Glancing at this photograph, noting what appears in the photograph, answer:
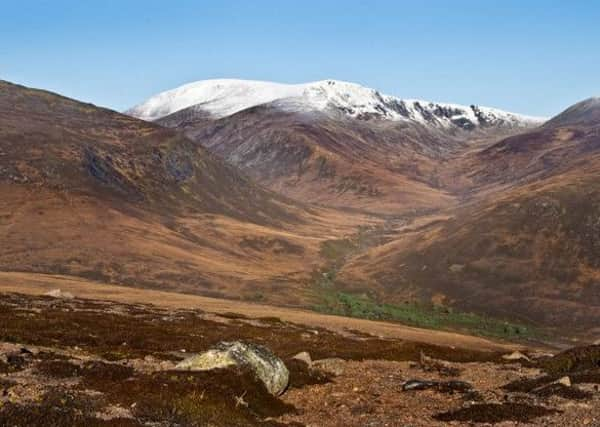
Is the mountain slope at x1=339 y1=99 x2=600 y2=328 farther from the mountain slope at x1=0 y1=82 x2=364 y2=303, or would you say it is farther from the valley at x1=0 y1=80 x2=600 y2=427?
the mountain slope at x1=0 y1=82 x2=364 y2=303

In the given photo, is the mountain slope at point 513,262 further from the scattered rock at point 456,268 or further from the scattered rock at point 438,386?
the scattered rock at point 438,386

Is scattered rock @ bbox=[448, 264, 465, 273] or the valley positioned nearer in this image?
the valley

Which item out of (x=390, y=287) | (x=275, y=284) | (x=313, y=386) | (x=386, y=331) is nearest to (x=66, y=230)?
(x=275, y=284)

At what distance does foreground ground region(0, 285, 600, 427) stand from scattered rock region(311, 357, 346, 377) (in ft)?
0.71

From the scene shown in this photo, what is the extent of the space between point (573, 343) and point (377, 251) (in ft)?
274

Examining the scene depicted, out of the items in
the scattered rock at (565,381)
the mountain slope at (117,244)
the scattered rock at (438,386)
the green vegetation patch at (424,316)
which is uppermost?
the scattered rock at (565,381)

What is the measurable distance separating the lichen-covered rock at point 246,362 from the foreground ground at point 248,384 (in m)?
0.78

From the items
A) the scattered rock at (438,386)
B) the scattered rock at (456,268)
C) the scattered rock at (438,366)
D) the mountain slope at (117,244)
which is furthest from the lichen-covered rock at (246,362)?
the scattered rock at (456,268)

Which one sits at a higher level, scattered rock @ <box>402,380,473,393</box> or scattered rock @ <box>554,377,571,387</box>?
scattered rock @ <box>554,377,571,387</box>

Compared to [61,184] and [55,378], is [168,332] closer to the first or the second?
[55,378]

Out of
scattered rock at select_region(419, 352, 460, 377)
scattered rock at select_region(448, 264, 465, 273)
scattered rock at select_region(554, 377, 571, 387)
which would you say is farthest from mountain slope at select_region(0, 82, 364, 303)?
scattered rock at select_region(554, 377, 571, 387)

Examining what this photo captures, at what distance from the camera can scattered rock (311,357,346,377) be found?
131 ft

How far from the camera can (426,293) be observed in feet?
457

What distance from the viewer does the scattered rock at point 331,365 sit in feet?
131
